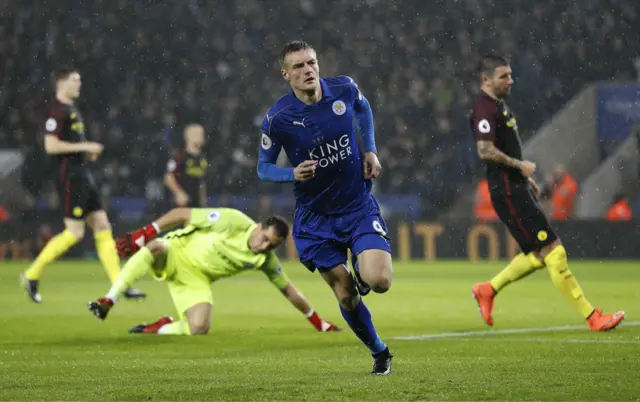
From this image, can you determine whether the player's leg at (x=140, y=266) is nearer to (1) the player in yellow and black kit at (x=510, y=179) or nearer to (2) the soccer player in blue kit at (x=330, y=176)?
(2) the soccer player in blue kit at (x=330, y=176)

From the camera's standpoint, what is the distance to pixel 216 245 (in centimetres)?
959

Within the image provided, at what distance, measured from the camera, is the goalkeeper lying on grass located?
920cm

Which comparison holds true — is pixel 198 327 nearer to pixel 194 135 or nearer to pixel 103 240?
pixel 103 240

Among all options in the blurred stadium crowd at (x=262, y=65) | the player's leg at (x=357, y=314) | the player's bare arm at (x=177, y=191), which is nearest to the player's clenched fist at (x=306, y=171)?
the player's leg at (x=357, y=314)

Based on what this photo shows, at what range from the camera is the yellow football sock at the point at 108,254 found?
1209 cm

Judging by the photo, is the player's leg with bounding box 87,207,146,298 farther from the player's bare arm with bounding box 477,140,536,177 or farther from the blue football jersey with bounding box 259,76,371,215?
the blue football jersey with bounding box 259,76,371,215

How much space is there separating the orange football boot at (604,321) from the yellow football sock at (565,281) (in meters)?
0.07

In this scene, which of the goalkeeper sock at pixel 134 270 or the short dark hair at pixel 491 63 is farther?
the short dark hair at pixel 491 63

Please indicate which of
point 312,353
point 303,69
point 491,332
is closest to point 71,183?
point 491,332

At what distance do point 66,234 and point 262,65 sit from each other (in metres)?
13.2

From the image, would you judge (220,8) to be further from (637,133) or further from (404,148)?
(637,133)

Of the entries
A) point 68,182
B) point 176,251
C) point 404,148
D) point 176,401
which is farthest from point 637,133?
point 176,401

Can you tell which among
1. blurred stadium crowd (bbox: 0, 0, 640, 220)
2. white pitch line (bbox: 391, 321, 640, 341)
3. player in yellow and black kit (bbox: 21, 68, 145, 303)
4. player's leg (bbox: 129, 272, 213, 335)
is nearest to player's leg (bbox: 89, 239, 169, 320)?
player's leg (bbox: 129, 272, 213, 335)

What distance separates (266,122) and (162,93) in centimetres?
1895
